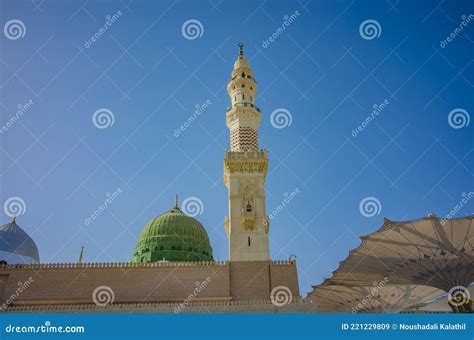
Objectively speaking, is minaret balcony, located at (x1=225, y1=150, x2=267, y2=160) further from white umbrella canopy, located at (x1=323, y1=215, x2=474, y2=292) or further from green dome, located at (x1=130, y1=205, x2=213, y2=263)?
white umbrella canopy, located at (x1=323, y1=215, x2=474, y2=292)

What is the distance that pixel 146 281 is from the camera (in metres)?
22.8

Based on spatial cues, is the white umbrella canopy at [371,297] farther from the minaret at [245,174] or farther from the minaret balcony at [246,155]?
the minaret balcony at [246,155]

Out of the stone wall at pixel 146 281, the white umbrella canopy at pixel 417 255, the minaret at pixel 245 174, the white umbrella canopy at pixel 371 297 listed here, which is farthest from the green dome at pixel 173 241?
Answer: the white umbrella canopy at pixel 417 255

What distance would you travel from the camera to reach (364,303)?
26594mm

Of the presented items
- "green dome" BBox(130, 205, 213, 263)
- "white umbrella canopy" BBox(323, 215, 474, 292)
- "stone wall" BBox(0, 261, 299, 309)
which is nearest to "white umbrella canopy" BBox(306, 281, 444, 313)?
"white umbrella canopy" BBox(323, 215, 474, 292)

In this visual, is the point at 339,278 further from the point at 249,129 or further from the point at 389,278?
the point at 249,129

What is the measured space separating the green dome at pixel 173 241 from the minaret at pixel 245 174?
20.8ft

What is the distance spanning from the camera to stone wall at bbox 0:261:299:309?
22344 mm

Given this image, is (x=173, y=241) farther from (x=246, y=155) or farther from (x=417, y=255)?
(x=417, y=255)

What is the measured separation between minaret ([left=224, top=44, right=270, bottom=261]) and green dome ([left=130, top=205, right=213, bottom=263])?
6.33 meters

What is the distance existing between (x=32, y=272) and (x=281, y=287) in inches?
545

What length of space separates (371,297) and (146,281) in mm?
13715

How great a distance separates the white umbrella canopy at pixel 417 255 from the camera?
60.0ft

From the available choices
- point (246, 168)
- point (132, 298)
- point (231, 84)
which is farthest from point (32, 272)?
point (231, 84)
